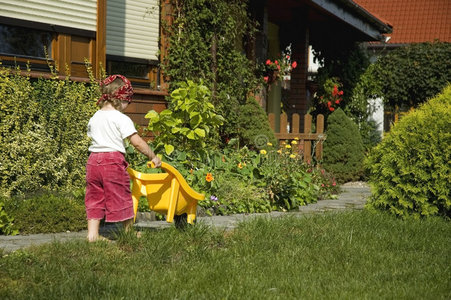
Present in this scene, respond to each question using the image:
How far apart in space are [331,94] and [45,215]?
11199mm

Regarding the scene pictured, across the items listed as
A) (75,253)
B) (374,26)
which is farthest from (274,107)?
(75,253)

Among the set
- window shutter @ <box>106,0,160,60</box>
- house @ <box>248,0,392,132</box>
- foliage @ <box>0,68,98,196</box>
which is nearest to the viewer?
foliage @ <box>0,68,98,196</box>

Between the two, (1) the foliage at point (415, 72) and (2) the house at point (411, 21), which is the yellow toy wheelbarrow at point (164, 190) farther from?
Result: (2) the house at point (411, 21)

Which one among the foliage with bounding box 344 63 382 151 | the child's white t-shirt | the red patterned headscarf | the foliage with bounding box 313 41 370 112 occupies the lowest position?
the child's white t-shirt

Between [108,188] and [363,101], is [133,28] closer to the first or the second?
[108,188]

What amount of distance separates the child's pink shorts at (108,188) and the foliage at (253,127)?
6313mm

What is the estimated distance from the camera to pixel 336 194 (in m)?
11.1

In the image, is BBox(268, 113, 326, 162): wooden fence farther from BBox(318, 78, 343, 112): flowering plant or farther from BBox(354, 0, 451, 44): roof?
BBox(354, 0, 451, 44): roof

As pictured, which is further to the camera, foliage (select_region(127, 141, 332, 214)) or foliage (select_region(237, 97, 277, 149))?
foliage (select_region(237, 97, 277, 149))

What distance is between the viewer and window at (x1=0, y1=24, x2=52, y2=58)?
7812mm

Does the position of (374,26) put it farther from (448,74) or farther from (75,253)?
(75,253)

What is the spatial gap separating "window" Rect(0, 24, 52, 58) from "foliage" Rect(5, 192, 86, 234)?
2.47 metres

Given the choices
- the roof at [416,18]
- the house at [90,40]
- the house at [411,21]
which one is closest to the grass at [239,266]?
the house at [90,40]

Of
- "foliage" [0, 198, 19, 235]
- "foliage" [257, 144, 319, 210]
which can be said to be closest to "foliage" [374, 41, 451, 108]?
"foliage" [257, 144, 319, 210]
